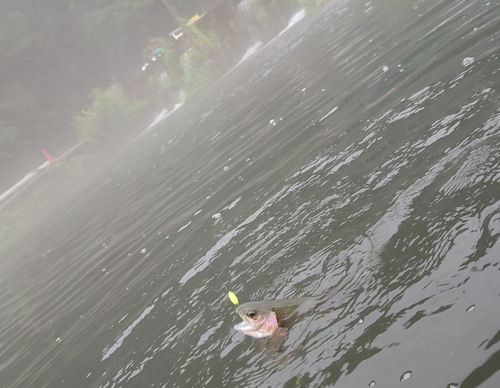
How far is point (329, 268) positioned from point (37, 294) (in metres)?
11.1

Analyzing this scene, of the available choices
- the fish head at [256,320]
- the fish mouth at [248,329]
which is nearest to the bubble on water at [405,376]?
the fish head at [256,320]

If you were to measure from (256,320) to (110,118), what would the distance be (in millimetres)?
34554

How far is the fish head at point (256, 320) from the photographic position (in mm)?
4488

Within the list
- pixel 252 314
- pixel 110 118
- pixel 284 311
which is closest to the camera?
pixel 252 314

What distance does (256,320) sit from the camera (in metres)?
4.54

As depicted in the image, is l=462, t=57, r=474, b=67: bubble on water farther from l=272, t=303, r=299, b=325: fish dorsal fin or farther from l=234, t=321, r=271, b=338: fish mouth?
l=234, t=321, r=271, b=338: fish mouth

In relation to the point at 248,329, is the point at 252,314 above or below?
above

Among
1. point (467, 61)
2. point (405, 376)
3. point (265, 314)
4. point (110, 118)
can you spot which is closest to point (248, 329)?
point (265, 314)

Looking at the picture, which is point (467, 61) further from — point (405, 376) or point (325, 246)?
point (405, 376)

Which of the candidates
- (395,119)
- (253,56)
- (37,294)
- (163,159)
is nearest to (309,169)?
(395,119)

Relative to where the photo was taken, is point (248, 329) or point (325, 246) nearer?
point (248, 329)

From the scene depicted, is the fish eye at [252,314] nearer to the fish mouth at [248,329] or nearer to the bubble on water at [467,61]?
the fish mouth at [248,329]

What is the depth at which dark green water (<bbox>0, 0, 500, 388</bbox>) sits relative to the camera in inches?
160

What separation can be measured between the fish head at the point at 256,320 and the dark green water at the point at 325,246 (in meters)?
0.23
